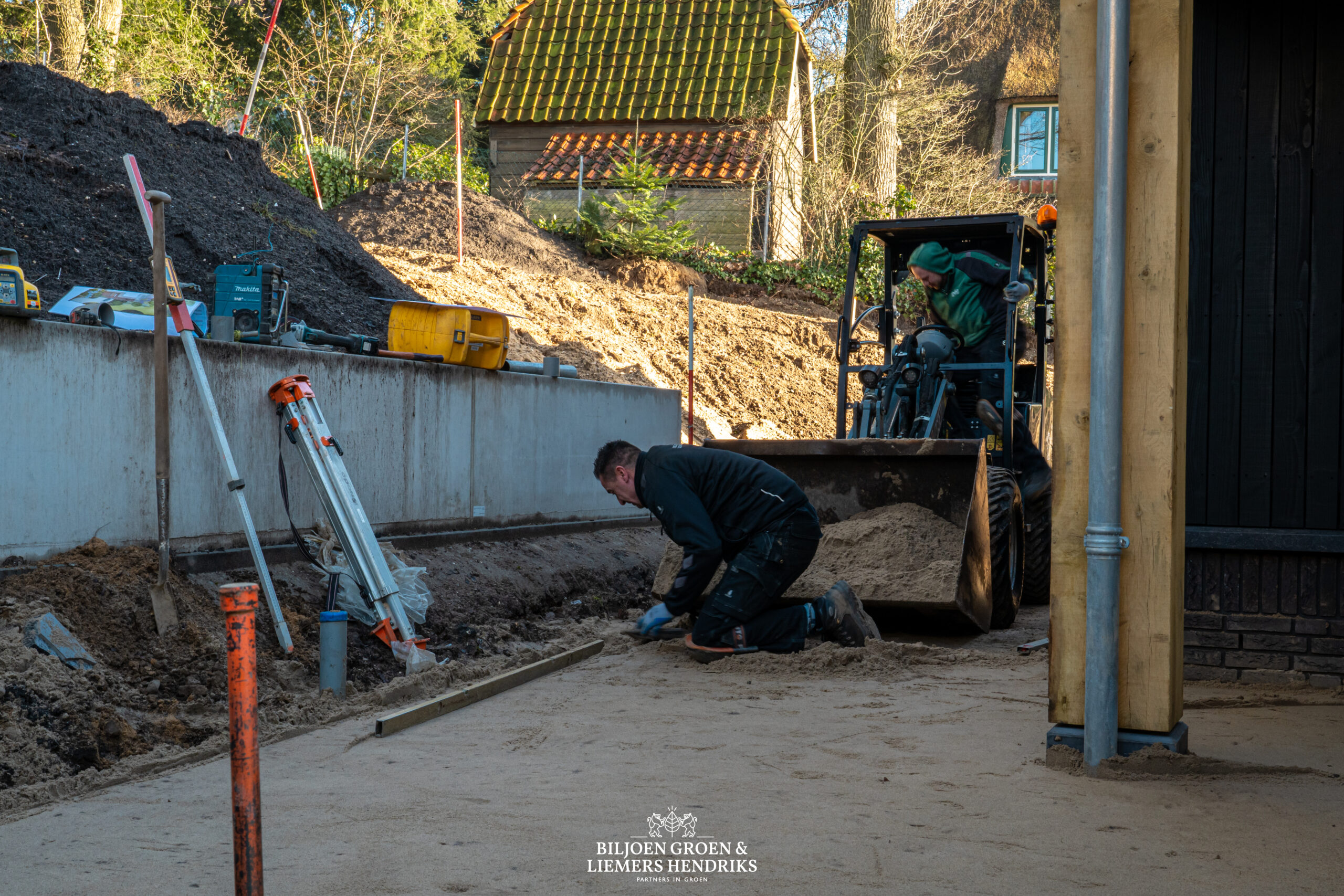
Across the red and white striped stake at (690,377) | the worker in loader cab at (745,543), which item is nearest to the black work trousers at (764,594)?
the worker in loader cab at (745,543)

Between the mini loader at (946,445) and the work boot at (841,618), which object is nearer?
the work boot at (841,618)

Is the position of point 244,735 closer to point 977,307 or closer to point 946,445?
point 946,445

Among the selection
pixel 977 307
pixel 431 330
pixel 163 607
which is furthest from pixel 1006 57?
pixel 163 607

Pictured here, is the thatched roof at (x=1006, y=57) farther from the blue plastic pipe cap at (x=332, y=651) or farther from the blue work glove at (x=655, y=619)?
A: the blue plastic pipe cap at (x=332, y=651)

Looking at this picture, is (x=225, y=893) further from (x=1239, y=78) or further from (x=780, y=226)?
(x=780, y=226)

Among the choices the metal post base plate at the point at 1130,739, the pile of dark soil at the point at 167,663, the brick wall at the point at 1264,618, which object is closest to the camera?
the metal post base plate at the point at 1130,739

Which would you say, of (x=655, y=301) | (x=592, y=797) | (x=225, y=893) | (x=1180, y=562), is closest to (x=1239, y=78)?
→ (x=1180, y=562)

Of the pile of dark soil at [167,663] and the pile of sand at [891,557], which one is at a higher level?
the pile of sand at [891,557]

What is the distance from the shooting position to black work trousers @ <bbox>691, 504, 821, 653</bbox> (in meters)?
6.80

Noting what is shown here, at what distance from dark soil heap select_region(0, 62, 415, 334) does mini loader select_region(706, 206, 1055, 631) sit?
5.05 meters

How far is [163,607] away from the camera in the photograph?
5.95 meters

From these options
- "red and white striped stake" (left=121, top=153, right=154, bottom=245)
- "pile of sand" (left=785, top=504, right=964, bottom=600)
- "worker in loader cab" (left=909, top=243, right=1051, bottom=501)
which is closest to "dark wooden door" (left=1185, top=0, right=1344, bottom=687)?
"pile of sand" (left=785, top=504, right=964, bottom=600)

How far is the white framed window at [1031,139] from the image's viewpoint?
28.8m

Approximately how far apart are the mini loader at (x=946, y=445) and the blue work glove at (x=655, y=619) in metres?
1.42
